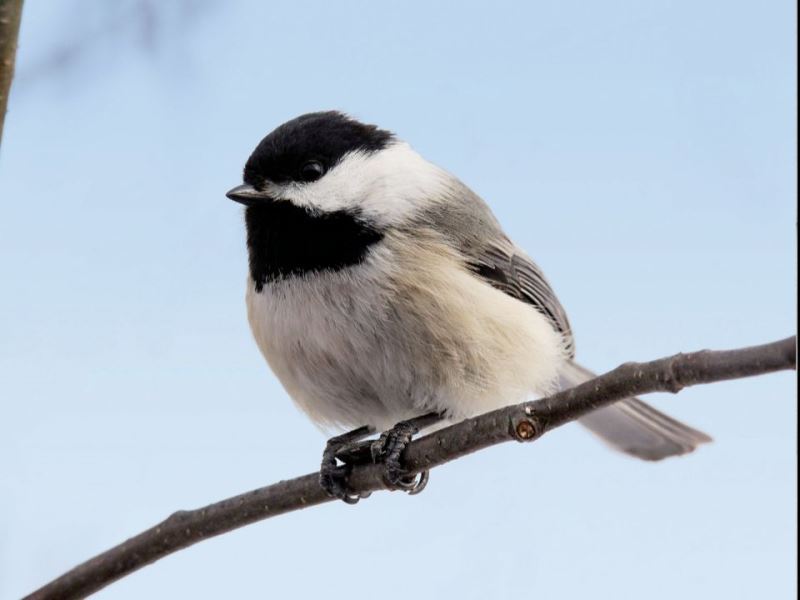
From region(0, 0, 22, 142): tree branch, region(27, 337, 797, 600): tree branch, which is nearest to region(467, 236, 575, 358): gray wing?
region(27, 337, 797, 600): tree branch

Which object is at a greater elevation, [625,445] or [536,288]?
[536,288]

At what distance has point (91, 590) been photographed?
116 cm

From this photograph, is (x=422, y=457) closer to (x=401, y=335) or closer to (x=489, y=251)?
(x=401, y=335)

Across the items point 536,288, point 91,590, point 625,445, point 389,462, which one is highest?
point 536,288

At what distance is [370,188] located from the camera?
57.4 inches

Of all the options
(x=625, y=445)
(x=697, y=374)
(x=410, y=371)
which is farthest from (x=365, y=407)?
(x=697, y=374)

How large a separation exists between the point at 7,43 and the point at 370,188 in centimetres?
63

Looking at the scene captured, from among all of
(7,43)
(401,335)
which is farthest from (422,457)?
(7,43)

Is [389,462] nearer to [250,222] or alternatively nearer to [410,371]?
[410,371]

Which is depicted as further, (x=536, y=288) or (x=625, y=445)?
(x=625, y=445)

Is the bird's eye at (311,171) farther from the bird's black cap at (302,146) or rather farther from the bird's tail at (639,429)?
the bird's tail at (639,429)

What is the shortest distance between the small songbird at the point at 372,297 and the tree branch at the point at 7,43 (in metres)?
0.48

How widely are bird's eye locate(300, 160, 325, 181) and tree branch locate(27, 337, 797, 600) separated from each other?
430 mm

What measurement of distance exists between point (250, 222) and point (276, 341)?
189 mm
